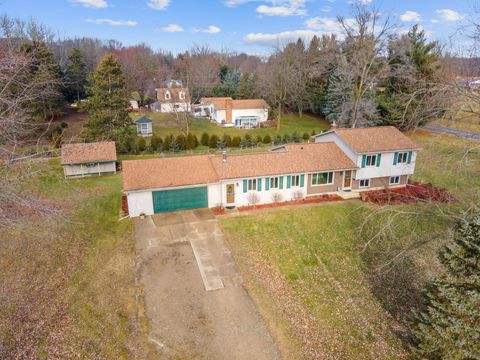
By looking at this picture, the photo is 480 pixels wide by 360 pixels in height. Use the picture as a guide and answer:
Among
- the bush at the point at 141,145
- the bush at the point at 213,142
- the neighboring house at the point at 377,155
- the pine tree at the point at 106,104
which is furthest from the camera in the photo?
the bush at the point at 213,142

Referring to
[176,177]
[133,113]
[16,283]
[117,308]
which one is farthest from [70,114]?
[117,308]

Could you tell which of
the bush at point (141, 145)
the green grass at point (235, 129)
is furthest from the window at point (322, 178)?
the green grass at point (235, 129)

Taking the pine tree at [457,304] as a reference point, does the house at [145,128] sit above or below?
above

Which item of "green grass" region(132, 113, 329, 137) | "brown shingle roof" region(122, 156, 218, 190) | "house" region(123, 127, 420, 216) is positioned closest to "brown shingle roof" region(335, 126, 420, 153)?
"house" region(123, 127, 420, 216)

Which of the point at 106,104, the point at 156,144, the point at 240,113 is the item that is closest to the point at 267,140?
the point at 240,113

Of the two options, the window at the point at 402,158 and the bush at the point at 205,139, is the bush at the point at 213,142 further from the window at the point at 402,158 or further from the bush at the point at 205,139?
the window at the point at 402,158

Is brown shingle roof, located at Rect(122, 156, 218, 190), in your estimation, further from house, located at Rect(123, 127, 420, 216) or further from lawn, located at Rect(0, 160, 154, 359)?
lawn, located at Rect(0, 160, 154, 359)
